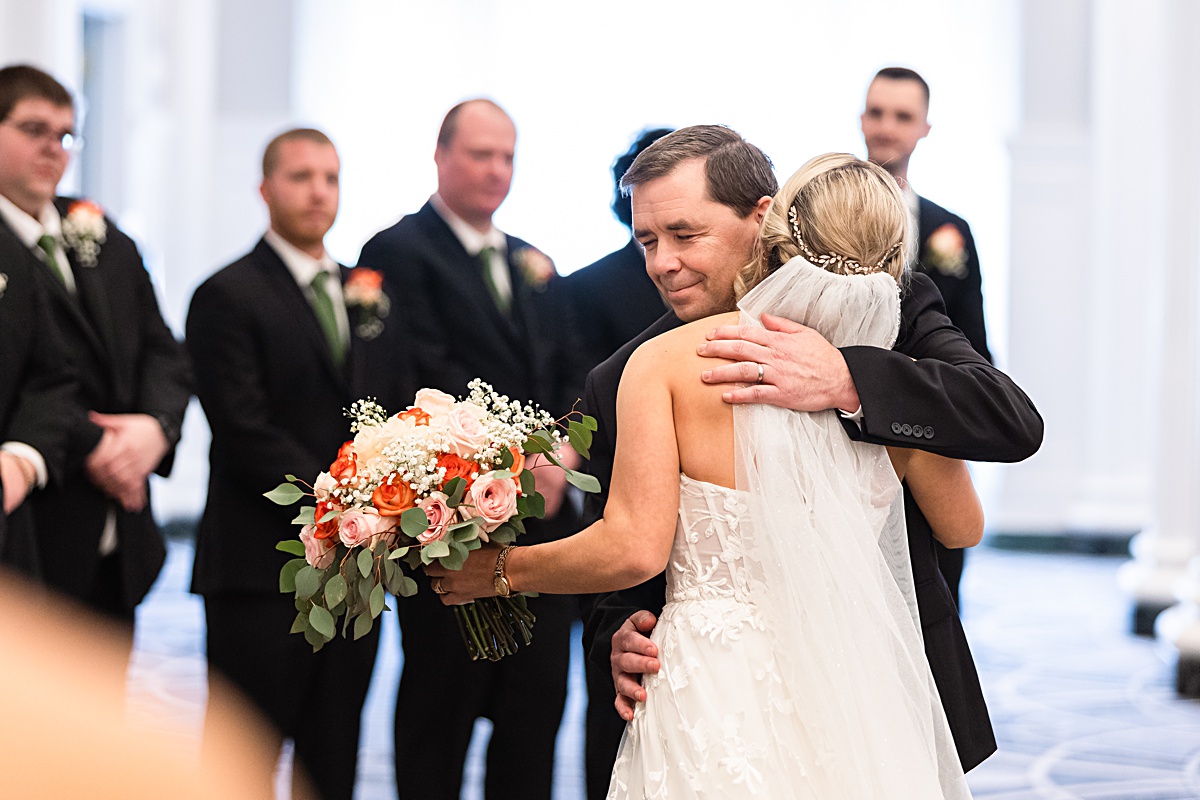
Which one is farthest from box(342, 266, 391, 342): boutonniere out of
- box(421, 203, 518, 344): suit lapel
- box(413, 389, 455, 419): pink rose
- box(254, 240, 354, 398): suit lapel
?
box(413, 389, 455, 419): pink rose

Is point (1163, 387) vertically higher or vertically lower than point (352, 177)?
lower

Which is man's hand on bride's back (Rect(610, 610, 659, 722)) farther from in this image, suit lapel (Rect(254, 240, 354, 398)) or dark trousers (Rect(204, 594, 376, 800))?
suit lapel (Rect(254, 240, 354, 398))

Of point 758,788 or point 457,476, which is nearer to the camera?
point 758,788

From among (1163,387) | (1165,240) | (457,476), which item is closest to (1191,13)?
(1165,240)

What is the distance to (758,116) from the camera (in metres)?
11.2

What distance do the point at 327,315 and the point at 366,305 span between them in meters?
0.13

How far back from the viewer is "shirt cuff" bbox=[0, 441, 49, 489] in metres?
3.74

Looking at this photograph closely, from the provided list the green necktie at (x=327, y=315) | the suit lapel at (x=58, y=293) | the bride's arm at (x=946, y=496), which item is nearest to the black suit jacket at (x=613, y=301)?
the green necktie at (x=327, y=315)

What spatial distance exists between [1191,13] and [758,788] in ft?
19.1

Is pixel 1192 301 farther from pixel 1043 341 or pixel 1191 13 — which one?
pixel 1043 341

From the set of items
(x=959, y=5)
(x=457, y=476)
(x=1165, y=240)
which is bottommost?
(x=457, y=476)

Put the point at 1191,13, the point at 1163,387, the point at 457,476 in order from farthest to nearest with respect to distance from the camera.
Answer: the point at 1163,387 → the point at 1191,13 → the point at 457,476

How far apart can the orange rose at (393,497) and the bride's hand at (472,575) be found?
0.45ft

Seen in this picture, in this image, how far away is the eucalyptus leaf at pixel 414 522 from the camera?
2301 mm
